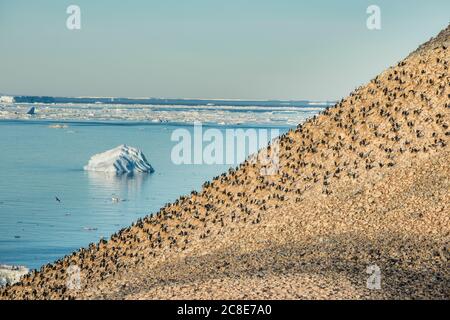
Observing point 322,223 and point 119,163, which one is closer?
point 322,223

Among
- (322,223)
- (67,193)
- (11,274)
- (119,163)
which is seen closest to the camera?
(322,223)

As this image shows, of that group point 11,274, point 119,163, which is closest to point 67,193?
point 119,163

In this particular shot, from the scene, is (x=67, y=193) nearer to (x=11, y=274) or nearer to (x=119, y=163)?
(x=119, y=163)

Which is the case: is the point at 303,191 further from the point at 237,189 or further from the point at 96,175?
the point at 96,175

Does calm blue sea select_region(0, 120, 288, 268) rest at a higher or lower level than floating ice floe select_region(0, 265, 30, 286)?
higher

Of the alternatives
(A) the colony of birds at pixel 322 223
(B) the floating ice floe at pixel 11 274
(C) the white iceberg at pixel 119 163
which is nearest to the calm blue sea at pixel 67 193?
(C) the white iceberg at pixel 119 163

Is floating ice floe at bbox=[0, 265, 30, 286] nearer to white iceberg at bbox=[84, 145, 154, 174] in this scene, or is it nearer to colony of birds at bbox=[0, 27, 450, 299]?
colony of birds at bbox=[0, 27, 450, 299]

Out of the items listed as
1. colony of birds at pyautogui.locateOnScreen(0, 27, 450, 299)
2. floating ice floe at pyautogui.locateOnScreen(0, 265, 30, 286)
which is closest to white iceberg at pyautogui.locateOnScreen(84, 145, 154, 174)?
floating ice floe at pyautogui.locateOnScreen(0, 265, 30, 286)
